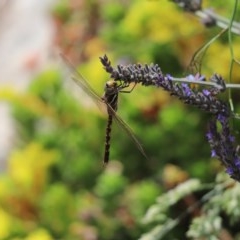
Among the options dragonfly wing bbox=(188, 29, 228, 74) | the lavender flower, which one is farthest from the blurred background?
the lavender flower

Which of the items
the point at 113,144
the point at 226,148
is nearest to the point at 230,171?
the point at 226,148

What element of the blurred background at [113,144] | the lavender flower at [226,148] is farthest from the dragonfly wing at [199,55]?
the blurred background at [113,144]

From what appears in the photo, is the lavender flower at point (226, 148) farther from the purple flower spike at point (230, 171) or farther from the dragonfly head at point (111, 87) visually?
the dragonfly head at point (111, 87)

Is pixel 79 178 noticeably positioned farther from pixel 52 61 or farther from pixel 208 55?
pixel 52 61

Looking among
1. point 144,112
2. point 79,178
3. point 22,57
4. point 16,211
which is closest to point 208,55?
point 144,112

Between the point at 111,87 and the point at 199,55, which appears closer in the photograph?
the point at 111,87

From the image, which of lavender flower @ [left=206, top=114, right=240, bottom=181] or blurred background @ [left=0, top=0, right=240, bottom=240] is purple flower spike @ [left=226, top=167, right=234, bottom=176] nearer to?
lavender flower @ [left=206, top=114, right=240, bottom=181]

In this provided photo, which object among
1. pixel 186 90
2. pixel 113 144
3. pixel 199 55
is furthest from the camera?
pixel 113 144

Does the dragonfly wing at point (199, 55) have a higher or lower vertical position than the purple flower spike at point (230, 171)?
higher

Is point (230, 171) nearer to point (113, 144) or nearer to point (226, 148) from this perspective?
point (226, 148)
